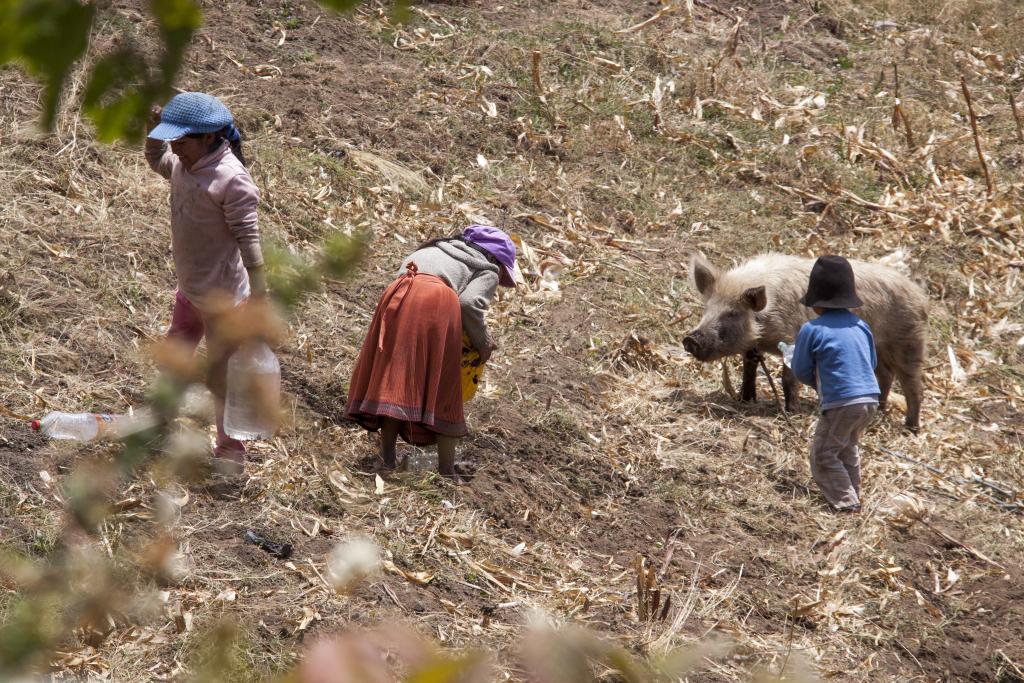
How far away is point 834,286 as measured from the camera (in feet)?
24.4

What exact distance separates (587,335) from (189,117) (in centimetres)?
472

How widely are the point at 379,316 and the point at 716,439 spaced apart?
3.11m

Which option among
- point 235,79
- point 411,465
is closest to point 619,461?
point 411,465

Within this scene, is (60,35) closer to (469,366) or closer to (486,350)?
(486,350)

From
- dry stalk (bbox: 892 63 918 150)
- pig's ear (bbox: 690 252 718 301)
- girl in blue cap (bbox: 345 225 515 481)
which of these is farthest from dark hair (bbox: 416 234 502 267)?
dry stalk (bbox: 892 63 918 150)

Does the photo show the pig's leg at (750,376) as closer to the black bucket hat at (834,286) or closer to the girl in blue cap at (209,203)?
the black bucket hat at (834,286)

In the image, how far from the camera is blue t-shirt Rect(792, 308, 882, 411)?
7.22 metres

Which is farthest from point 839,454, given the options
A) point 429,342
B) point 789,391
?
point 429,342

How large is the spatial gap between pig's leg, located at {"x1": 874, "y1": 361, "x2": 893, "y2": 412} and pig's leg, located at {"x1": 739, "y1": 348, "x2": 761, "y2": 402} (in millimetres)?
948

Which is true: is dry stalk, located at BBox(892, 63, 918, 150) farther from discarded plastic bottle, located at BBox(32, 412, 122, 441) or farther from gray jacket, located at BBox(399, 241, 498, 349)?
discarded plastic bottle, located at BBox(32, 412, 122, 441)

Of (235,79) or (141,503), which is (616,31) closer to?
(235,79)

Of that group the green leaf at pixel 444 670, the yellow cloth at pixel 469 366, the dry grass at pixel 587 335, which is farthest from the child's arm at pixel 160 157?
the green leaf at pixel 444 670

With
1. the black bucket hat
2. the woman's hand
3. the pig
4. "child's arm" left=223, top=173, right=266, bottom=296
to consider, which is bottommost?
the pig

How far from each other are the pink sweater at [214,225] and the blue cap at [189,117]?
0.20 meters
